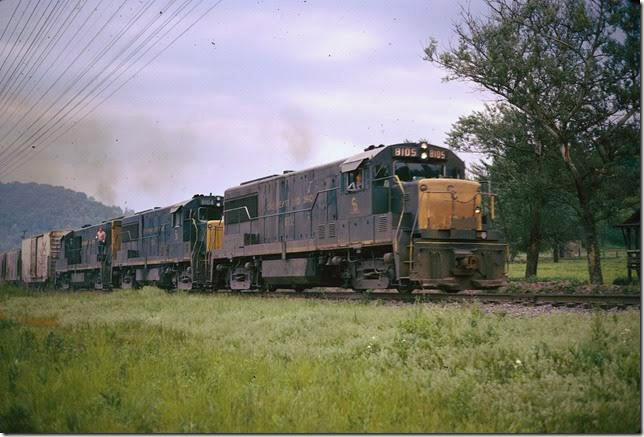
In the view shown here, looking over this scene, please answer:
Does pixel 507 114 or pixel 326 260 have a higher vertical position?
pixel 507 114

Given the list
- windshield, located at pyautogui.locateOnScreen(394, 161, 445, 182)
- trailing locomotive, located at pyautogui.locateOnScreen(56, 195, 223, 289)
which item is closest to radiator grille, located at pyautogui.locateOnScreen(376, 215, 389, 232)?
windshield, located at pyautogui.locateOnScreen(394, 161, 445, 182)

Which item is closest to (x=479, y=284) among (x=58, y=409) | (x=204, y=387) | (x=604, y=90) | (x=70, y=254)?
(x=604, y=90)

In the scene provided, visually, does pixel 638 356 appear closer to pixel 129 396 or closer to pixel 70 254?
pixel 129 396

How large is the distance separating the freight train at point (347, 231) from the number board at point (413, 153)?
2cm

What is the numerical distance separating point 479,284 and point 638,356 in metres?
6.82

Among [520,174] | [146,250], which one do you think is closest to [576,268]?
[520,174]

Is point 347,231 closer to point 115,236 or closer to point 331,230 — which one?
point 331,230

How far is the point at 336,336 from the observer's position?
8.98 m

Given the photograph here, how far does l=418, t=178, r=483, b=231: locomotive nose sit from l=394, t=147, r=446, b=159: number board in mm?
824

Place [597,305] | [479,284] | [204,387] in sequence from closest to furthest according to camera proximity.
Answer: [204,387] → [597,305] → [479,284]

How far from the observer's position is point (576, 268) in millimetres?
15750

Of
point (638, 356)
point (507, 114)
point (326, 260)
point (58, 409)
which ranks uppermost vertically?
point (507, 114)

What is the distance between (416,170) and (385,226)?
5.13 feet

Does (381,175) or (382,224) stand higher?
(381,175)
